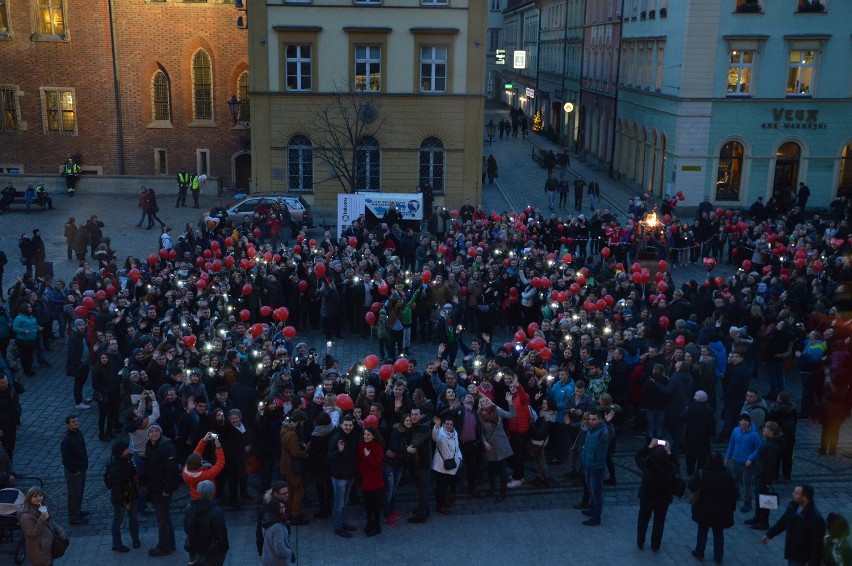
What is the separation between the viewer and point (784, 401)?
12008 millimetres

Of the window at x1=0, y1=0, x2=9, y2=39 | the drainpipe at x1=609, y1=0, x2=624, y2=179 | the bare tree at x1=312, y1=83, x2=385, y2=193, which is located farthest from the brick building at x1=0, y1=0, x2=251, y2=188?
the drainpipe at x1=609, y1=0, x2=624, y2=179

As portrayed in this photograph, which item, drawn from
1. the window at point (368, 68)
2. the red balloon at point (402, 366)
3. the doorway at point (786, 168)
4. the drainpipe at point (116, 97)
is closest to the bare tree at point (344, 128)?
the window at point (368, 68)

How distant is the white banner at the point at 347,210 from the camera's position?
2742cm

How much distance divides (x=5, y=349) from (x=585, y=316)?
36.8 ft

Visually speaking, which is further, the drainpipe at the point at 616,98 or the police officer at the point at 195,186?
the drainpipe at the point at 616,98

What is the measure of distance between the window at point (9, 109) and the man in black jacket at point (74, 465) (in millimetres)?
36016

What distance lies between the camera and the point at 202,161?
4319cm

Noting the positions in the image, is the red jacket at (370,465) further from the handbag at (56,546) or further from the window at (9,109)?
the window at (9,109)

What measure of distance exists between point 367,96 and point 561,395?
23.3 m

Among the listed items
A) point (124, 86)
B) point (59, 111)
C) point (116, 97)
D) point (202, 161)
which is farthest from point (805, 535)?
point (59, 111)

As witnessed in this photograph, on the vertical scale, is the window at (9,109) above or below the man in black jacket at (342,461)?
above

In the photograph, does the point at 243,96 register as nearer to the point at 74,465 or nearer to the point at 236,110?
the point at 236,110

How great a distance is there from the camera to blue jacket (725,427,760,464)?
37.1 feet

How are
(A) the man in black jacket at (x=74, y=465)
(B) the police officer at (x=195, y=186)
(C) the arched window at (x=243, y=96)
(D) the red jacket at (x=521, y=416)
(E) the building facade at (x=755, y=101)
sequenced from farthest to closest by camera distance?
1. (C) the arched window at (x=243, y=96)
2. (B) the police officer at (x=195, y=186)
3. (E) the building facade at (x=755, y=101)
4. (D) the red jacket at (x=521, y=416)
5. (A) the man in black jacket at (x=74, y=465)
